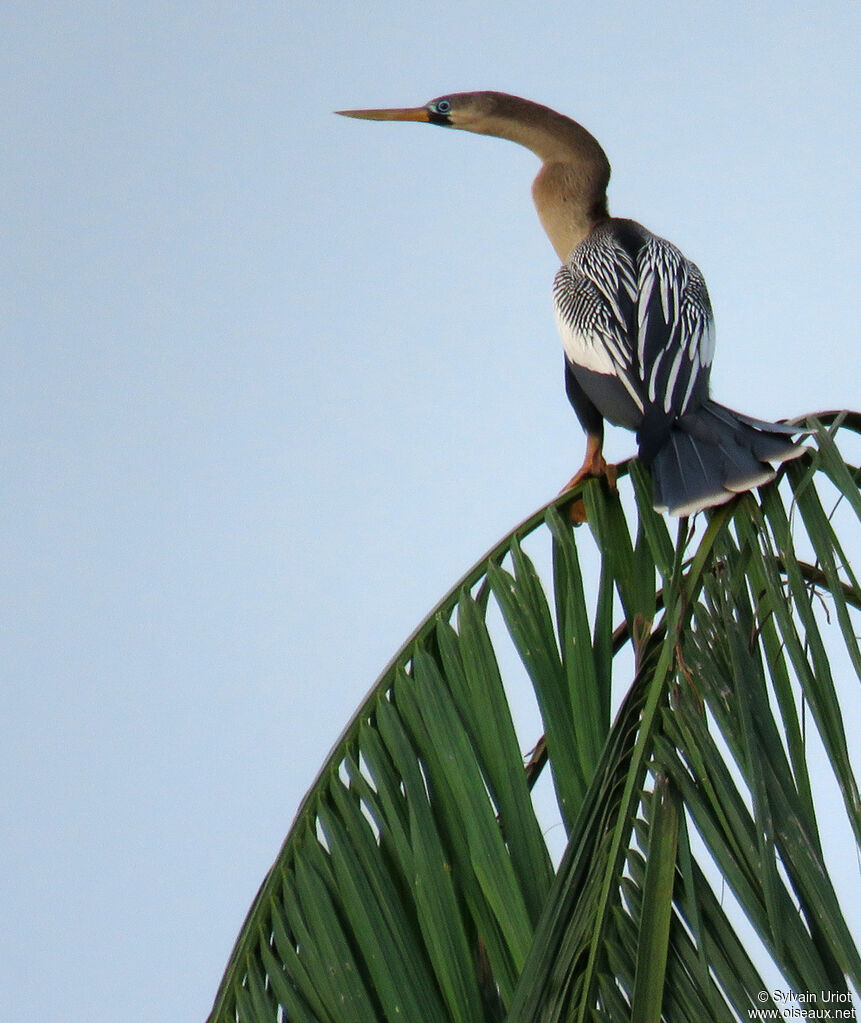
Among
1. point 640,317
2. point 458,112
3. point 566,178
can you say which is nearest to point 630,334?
point 640,317

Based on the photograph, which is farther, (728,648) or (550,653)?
(550,653)

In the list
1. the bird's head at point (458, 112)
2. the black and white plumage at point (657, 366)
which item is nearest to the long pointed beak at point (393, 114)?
the bird's head at point (458, 112)

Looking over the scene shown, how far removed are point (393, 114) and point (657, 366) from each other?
1.92 metres

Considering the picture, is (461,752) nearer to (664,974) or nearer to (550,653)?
(550,653)

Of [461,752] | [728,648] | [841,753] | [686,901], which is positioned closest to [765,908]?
[686,901]

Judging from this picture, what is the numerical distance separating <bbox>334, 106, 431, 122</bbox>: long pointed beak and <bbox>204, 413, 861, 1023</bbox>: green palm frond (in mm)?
2269

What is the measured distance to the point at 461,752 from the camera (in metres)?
1.92

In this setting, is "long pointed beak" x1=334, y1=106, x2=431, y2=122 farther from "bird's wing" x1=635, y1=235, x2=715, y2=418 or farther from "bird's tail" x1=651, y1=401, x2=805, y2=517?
"bird's tail" x1=651, y1=401, x2=805, y2=517

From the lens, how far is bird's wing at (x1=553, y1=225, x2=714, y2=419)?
2.57 metres

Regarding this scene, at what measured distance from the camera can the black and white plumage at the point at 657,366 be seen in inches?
84.5

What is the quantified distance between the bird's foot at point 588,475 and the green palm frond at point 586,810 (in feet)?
1.12

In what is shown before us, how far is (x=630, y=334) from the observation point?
108 inches

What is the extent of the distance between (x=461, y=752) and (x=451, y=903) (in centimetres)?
22

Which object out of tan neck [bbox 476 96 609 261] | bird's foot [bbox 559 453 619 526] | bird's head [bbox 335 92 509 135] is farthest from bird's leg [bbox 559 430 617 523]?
bird's head [bbox 335 92 509 135]
